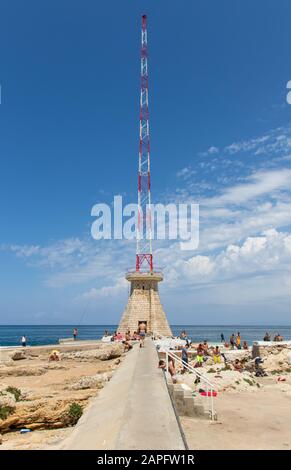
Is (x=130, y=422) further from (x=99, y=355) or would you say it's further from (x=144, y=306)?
(x=144, y=306)

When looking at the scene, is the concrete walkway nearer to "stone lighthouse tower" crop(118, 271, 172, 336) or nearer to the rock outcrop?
the rock outcrop

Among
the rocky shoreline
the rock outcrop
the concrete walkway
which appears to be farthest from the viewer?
the rock outcrop

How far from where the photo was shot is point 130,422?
6637mm

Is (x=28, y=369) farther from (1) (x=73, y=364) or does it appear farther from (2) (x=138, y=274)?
(2) (x=138, y=274)

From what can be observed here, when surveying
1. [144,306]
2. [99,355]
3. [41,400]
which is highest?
[144,306]

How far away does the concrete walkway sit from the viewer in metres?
5.68

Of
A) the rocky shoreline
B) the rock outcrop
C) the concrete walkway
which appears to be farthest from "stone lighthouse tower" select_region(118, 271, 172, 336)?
the concrete walkway

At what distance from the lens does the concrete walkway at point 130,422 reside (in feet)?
18.6

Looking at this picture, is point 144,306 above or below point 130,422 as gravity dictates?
above

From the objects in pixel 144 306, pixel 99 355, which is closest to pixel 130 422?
pixel 99 355

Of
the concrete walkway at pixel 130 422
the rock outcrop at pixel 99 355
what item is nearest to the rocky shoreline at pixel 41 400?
the concrete walkway at pixel 130 422

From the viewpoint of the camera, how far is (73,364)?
24.0 m

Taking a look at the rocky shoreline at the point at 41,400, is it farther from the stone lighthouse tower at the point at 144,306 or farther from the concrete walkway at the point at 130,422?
the stone lighthouse tower at the point at 144,306
